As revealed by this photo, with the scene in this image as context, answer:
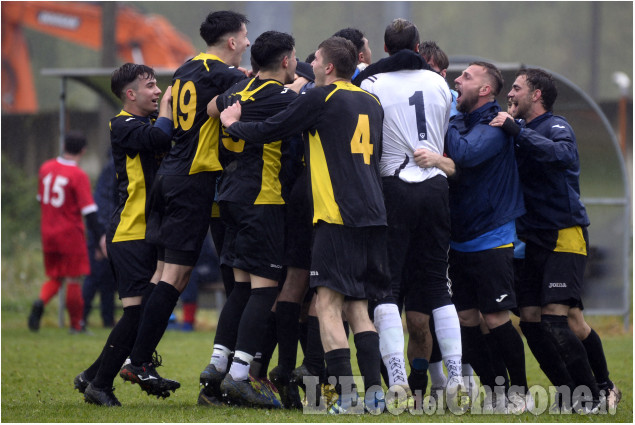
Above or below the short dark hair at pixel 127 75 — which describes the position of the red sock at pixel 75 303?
below

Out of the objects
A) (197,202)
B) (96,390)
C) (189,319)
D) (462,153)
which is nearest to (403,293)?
(462,153)

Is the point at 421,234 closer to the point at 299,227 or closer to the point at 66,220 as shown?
the point at 299,227

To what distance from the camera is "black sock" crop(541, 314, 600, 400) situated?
5973 millimetres

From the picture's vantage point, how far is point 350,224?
210 inches

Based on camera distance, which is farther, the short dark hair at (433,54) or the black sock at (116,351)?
the short dark hair at (433,54)

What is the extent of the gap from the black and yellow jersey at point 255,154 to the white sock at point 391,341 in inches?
37.7

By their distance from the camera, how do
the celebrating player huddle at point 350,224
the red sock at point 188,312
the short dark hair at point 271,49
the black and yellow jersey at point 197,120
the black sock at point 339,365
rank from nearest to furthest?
the black sock at point 339,365 → the celebrating player huddle at point 350,224 → the short dark hair at point 271,49 → the black and yellow jersey at point 197,120 → the red sock at point 188,312

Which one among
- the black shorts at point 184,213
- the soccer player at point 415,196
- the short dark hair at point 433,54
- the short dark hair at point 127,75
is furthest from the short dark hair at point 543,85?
the short dark hair at point 127,75

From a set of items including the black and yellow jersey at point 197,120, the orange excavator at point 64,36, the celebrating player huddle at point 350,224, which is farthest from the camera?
the orange excavator at point 64,36

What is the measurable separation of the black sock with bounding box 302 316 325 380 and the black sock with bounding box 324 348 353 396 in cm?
58

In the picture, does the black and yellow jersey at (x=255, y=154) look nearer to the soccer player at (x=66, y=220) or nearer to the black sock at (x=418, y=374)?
the black sock at (x=418, y=374)

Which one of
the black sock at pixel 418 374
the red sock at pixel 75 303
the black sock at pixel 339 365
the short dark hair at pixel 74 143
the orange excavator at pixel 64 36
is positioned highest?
the orange excavator at pixel 64 36

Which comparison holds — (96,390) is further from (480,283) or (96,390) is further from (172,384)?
(480,283)

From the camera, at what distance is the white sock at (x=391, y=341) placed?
5.46 metres
